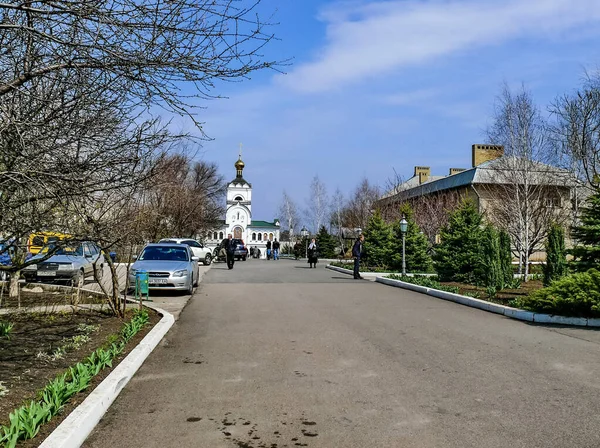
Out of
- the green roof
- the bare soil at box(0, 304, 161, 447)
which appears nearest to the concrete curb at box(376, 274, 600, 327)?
the bare soil at box(0, 304, 161, 447)

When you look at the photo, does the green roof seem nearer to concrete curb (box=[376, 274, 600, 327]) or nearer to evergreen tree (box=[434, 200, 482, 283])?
evergreen tree (box=[434, 200, 482, 283])

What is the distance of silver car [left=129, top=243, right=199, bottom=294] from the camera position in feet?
51.8

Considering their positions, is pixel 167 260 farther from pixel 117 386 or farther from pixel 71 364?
pixel 117 386

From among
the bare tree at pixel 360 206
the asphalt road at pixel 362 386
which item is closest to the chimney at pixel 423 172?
the bare tree at pixel 360 206

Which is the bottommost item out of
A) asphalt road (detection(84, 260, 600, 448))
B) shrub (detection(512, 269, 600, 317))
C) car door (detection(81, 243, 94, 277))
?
asphalt road (detection(84, 260, 600, 448))

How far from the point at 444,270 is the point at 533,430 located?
682 inches

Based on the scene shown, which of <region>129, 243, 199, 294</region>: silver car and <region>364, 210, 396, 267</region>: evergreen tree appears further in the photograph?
<region>364, 210, 396, 267</region>: evergreen tree

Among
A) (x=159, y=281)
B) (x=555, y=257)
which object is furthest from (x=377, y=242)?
(x=159, y=281)

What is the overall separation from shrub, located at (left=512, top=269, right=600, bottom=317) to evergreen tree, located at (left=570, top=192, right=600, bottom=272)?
258 cm

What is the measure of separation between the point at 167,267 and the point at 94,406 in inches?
448

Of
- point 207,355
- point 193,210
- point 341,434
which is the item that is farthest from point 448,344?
point 193,210

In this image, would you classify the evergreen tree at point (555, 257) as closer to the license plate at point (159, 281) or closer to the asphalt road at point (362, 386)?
the asphalt road at point (362, 386)

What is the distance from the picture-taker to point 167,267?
1612 cm

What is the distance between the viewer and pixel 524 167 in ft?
76.6
